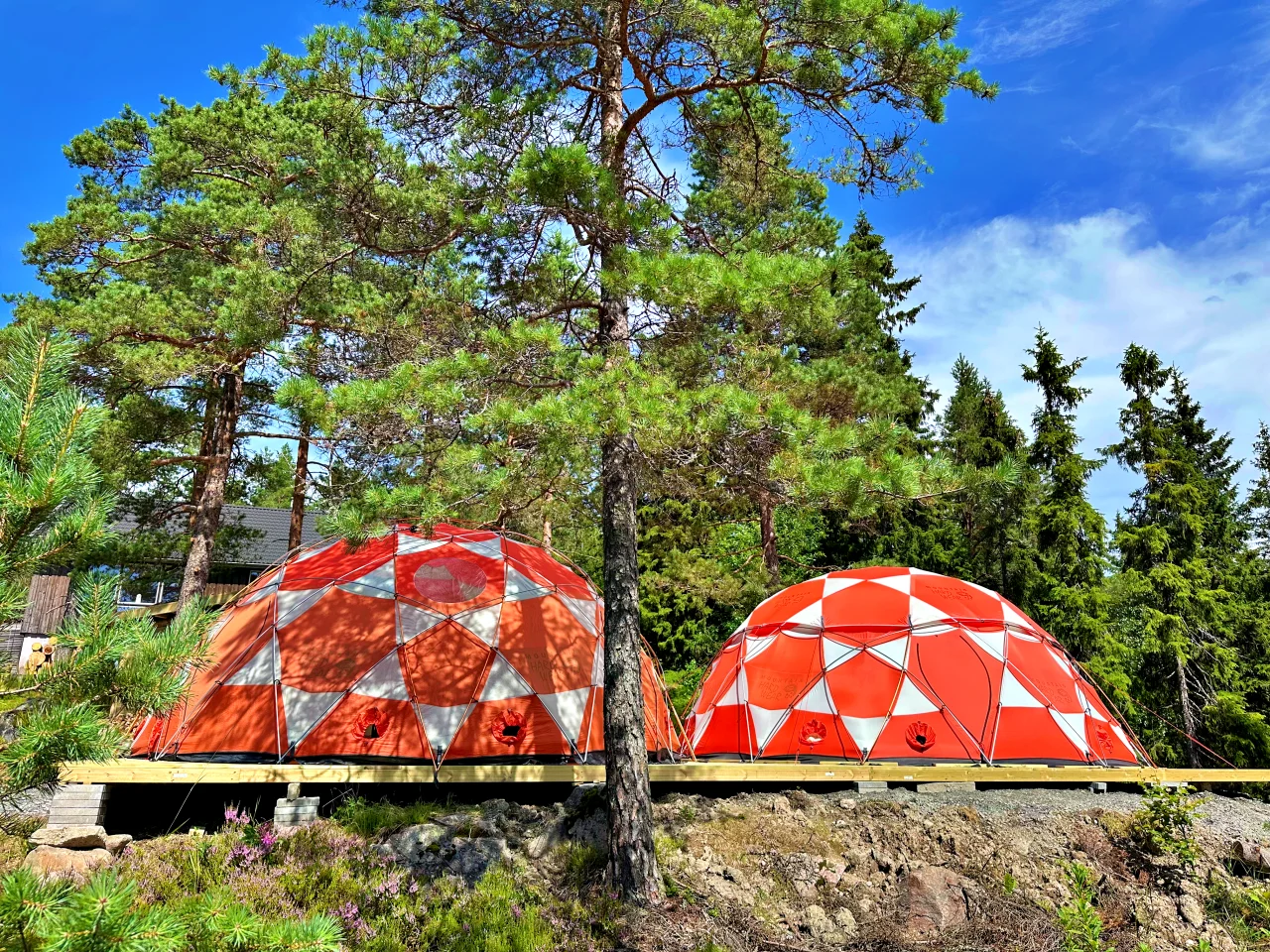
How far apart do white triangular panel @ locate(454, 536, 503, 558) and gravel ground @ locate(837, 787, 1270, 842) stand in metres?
4.81

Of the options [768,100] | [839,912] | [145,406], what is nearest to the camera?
[839,912]

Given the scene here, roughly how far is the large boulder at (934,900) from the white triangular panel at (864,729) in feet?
8.94

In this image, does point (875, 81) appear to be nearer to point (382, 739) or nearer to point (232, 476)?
Result: point (382, 739)

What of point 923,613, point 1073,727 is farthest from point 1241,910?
point 923,613

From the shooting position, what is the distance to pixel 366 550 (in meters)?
9.12

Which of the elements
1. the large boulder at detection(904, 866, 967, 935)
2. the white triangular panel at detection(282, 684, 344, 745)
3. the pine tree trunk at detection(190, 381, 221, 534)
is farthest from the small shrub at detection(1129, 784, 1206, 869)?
the pine tree trunk at detection(190, 381, 221, 534)

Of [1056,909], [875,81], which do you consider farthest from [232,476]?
[1056,909]

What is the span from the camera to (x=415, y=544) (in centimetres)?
919

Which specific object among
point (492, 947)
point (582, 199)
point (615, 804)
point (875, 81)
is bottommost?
point (492, 947)

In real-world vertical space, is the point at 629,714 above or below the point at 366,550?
below

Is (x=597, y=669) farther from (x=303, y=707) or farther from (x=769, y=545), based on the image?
(x=769, y=545)

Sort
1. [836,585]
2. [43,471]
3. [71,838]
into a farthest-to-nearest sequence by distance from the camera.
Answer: [836,585] → [71,838] → [43,471]

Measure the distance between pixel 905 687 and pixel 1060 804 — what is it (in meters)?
1.94

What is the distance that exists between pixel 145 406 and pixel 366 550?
308 inches
